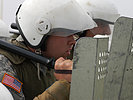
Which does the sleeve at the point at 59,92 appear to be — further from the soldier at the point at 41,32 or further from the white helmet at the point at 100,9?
the white helmet at the point at 100,9

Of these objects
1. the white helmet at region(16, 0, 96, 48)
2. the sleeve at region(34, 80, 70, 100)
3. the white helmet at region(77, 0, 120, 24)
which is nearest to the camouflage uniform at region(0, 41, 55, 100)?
the white helmet at region(16, 0, 96, 48)

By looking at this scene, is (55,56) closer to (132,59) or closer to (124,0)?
(132,59)

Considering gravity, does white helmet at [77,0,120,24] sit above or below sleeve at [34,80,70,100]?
above

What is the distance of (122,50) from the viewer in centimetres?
75

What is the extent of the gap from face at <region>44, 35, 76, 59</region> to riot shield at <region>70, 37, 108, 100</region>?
25.1 inches

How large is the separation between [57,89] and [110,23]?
4.07 feet

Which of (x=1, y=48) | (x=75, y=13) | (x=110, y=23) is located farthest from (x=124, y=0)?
(x=1, y=48)

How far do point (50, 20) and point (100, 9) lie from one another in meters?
0.88

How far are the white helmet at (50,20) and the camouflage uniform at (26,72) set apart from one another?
0.35 feet

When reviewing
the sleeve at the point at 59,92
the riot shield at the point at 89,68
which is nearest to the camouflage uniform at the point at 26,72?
the sleeve at the point at 59,92

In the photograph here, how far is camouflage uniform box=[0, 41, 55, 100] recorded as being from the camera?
125 centimetres

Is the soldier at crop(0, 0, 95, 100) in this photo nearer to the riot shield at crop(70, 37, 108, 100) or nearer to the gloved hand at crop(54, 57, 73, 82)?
the gloved hand at crop(54, 57, 73, 82)

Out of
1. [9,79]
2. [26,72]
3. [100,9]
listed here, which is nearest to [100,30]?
[100,9]

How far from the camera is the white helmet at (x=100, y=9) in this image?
6.65 feet
